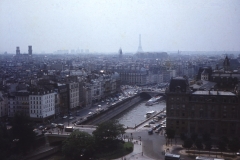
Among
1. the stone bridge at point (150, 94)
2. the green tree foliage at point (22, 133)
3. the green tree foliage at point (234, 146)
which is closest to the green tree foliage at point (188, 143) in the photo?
the green tree foliage at point (234, 146)

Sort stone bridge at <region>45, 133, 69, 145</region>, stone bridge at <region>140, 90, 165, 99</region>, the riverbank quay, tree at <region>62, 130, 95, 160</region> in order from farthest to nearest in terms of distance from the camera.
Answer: stone bridge at <region>140, 90, 165, 99</region>
the riverbank quay
stone bridge at <region>45, 133, 69, 145</region>
tree at <region>62, 130, 95, 160</region>

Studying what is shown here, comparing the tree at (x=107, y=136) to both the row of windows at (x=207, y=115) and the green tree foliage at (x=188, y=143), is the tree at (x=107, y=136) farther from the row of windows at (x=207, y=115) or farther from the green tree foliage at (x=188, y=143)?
the row of windows at (x=207, y=115)

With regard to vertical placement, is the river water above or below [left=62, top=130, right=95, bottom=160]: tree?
below

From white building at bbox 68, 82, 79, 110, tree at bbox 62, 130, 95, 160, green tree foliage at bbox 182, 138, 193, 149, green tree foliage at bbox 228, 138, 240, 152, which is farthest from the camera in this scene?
white building at bbox 68, 82, 79, 110

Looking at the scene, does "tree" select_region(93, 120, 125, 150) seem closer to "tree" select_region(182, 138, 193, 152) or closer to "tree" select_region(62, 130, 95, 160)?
"tree" select_region(62, 130, 95, 160)

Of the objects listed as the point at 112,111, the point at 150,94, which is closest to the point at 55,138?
the point at 112,111

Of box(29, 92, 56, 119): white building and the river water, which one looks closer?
box(29, 92, 56, 119): white building

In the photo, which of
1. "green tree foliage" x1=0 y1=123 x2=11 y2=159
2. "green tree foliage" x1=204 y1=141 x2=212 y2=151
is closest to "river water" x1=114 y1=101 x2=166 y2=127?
"green tree foliage" x1=204 y1=141 x2=212 y2=151

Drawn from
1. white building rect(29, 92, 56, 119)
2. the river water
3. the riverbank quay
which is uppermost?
white building rect(29, 92, 56, 119)
